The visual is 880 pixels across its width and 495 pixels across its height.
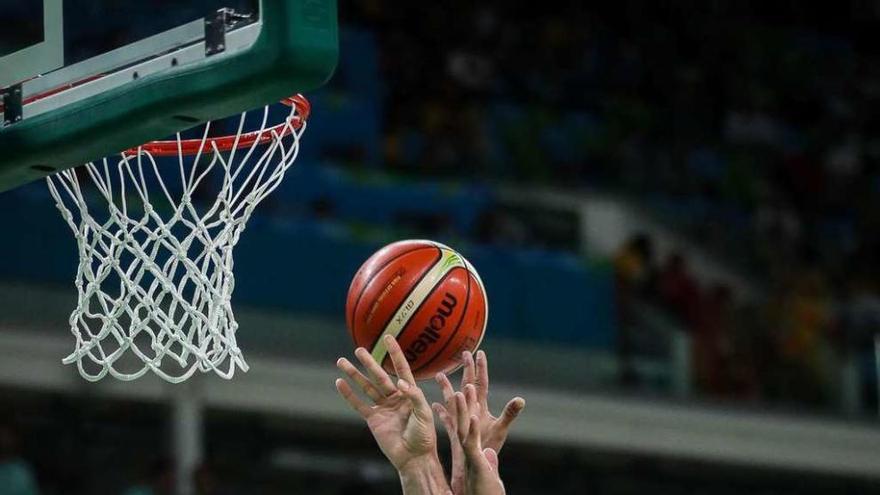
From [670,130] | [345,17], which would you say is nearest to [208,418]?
[345,17]

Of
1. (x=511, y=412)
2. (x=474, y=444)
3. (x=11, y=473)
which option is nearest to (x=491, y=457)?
(x=511, y=412)

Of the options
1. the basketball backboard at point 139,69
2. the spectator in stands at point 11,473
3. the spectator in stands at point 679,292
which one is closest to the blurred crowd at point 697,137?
the spectator in stands at point 679,292

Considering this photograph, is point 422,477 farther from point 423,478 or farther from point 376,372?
point 376,372

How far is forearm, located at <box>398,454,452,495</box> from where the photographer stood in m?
3.75

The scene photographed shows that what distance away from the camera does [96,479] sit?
9.28 meters

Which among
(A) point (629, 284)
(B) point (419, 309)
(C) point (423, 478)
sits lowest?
(C) point (423, 478)

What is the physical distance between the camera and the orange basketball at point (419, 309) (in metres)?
4.41

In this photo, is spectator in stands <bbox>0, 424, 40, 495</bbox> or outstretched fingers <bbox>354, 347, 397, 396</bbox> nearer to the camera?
outstretched fingers <bbox>354, 347, 397, 396</bbox>

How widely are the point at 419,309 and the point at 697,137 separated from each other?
9074 mm

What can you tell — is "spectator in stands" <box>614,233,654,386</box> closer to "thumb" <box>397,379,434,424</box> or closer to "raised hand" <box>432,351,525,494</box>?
"raised hand" <box>432,351,525,494</box>

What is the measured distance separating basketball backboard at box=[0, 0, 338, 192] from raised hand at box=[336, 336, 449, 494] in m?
0.64

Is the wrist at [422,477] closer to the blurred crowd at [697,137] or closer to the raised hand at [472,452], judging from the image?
the raised hand at [472,452]

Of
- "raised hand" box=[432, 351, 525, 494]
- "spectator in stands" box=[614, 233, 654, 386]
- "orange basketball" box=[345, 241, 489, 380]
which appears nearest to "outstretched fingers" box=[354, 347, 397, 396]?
"raised hand" box=[432, 351, 525, 494]

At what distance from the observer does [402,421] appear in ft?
12.5
